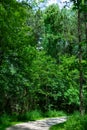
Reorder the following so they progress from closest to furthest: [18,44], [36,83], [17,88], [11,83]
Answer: [18,44]
[11,83]
[17,88]
[36,83]

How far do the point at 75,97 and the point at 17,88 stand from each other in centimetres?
1398

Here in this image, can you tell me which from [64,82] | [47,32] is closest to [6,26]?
[64,82]

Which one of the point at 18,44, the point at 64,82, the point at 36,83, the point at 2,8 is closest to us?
the point at 2,8

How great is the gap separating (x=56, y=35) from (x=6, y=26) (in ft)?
95.6

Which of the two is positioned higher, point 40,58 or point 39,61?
point 40,58

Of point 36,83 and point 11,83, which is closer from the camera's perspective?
point 11,83

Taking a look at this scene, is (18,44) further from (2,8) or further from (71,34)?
(71,34)

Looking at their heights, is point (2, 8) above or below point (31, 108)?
above

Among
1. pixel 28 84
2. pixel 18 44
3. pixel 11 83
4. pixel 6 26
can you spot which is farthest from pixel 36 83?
pixel 6 26

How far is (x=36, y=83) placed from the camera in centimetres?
2691

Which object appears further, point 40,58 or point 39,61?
point 40,58

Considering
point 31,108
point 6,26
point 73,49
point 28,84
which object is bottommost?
point 31,108

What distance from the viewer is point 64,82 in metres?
34.9

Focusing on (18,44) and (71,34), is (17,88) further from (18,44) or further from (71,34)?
(71,34)
